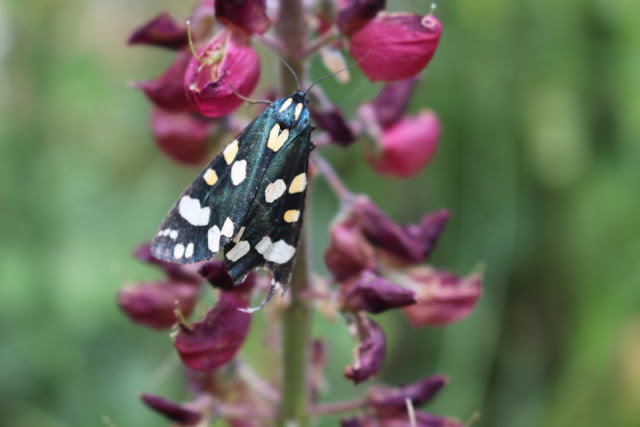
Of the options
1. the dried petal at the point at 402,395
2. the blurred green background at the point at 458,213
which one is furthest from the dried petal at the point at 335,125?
the blurred green background at the point at 458,213

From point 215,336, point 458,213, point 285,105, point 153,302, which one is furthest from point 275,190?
point 458,213

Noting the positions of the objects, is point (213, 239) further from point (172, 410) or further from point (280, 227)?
point (172, 410)

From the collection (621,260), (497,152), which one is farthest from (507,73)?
(621,260)

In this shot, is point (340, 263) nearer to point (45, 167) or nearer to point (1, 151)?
point (45, 167)

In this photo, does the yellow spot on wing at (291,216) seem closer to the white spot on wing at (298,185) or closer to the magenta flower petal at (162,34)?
the white spot on wing at (298,185)

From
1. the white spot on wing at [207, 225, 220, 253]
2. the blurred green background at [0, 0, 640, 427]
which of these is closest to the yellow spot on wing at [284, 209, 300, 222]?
the white spot on wing at [207, 225, 220, 253]

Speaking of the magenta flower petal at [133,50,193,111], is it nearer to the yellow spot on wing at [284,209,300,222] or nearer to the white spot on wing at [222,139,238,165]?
the white spot on wing at [222,139,238,165]

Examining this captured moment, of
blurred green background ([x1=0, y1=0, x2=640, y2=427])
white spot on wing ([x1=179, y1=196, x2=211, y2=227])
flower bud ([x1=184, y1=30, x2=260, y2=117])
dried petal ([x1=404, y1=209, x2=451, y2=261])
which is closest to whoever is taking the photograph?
flower bud ([x1=184, y1=30, x2=260, y2=117])

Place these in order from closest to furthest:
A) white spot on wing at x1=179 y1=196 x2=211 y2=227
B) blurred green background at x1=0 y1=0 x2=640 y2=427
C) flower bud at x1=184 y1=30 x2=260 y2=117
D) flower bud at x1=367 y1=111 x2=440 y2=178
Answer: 1. flower bud at x1=184 y1=30 x2=260 y2=117
2. white spot on wing at x1=179 y1=196 x2=211 y2=227
3. flower bud at x1=367 y1=111 x2=440 y2=178
4. blurred green background at x1=0 y1=0 x2=640 y2=427
